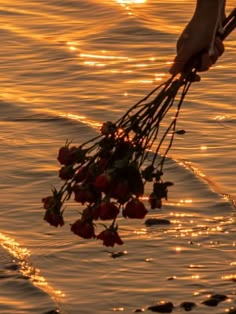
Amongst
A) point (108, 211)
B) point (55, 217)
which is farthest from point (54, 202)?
point (108, 211)

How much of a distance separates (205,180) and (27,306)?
5.63 ft

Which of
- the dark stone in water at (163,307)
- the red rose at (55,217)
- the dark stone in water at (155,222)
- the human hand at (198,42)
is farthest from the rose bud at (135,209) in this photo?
the dark stone in water at (155,222)

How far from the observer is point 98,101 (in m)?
9.83

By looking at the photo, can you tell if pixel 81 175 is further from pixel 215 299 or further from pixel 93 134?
pixel 93 134

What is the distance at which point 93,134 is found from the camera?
30.5ft

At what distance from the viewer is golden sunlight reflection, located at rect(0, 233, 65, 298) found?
727 cm

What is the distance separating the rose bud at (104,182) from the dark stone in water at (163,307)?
4.33ft

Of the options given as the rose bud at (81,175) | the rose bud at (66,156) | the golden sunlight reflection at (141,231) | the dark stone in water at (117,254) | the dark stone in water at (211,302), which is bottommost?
the dark stone in water at (211,302)

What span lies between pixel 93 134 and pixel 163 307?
237 cm

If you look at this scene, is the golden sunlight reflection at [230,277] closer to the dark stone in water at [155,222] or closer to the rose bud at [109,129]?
the dark stone in water at [155,222]

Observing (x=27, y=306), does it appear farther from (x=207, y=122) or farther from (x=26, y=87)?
(x=26, y=87)

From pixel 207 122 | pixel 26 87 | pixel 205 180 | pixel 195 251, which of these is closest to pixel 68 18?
pixel 26 87

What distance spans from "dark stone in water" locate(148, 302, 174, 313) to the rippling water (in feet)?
0.18

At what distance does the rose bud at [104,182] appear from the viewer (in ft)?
19.1
